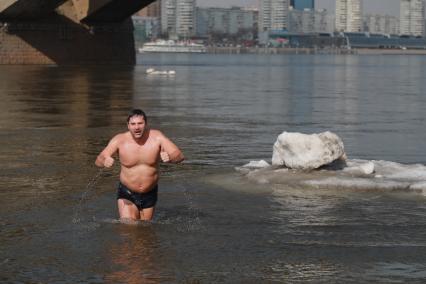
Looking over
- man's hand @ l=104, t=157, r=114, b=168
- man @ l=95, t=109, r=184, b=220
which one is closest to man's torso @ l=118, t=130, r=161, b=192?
man @ l=95, t=109, r=184, b=220

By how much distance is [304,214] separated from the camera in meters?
9.58

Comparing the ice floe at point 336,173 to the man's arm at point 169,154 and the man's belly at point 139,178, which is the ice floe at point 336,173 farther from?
the man's arm at point 169,154

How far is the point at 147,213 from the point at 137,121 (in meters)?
0.96

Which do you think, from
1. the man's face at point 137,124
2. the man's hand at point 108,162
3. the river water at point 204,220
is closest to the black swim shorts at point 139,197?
the river water at point 204,220

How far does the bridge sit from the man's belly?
179 ft

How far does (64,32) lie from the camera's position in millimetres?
66625

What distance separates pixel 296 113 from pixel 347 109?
2289 millimetres

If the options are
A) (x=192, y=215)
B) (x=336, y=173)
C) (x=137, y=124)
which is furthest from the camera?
(x=336, y=173)

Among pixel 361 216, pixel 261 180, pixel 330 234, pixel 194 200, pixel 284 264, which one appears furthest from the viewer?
pixel 261 180

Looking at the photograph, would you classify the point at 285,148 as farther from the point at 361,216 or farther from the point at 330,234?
the point at 330,234

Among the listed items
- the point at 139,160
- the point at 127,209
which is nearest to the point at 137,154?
the point at 139,160

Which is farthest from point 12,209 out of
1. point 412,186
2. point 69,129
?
point 69,129

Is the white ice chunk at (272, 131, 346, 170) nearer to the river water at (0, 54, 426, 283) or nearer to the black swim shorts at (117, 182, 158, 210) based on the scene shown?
the river water at (0, 54, 426, 283)

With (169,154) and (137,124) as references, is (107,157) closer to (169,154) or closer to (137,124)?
(137,124)
